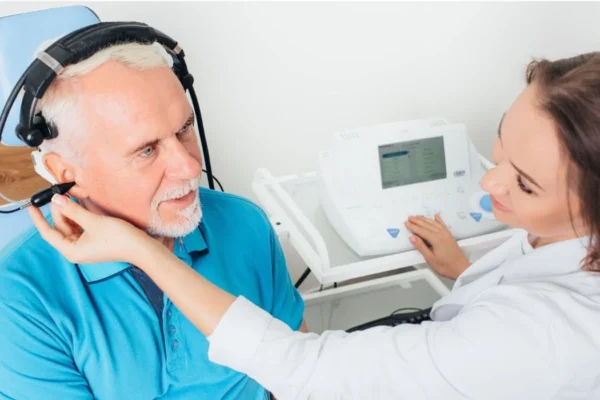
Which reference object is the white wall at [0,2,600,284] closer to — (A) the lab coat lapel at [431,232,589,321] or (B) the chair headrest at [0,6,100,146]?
(B) the chair headrest at [0,6,100,146]

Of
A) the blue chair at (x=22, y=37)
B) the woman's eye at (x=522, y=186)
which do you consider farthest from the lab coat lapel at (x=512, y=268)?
the blue chair at (x=22, y=37)

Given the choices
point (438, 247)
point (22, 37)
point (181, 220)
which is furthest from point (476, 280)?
point (22, 37)

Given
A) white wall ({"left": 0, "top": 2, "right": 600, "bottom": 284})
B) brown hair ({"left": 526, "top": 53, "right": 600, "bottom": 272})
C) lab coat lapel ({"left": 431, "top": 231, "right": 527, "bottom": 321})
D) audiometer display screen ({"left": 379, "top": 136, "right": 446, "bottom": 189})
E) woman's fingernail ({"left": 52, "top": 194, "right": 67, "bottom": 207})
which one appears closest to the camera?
brown hair ({"left": 526, "top": 53, "right": 600, "bottom": 272})

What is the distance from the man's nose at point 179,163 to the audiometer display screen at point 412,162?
566mm

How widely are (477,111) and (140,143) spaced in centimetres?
131

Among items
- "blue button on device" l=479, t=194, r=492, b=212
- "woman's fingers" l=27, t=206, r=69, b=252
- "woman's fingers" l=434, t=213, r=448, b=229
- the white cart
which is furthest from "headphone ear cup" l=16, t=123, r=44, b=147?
"blue button on device" l=479, t=194, r=492, b=212

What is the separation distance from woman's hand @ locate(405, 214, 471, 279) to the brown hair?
412 millimetres

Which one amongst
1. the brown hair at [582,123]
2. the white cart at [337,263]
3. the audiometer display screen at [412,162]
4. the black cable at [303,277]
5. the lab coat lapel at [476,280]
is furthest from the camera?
the black cable at [303,277]

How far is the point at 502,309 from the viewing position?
0.81 m

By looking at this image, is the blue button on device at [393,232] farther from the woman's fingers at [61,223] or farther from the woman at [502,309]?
the woman's fingers at [61,223]

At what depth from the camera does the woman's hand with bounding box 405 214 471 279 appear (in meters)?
1.25

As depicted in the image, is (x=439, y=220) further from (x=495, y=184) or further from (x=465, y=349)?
(x=465, y=349)

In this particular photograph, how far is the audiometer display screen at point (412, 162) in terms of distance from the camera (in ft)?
4.43

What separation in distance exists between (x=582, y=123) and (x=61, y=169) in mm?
762
